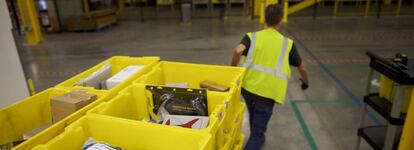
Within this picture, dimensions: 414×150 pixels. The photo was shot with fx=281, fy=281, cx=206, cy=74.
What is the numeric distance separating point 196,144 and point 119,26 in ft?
36.7

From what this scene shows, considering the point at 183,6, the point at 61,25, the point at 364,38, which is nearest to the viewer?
the point at 364,38

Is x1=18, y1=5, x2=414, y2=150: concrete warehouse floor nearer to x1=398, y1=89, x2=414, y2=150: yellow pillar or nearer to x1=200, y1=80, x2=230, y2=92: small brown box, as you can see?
x1=398, y1=89, x2=414, y2=150: yellow pillar

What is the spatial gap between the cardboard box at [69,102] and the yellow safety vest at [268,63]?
1.35m

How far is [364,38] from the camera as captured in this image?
336 inches

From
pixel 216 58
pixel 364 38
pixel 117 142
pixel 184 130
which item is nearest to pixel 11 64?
pixel 117 142

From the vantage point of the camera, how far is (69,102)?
69.1 inches

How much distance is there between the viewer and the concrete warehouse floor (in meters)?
3.66

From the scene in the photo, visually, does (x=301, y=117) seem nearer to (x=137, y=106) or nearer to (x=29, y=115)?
(x=137, y=106)

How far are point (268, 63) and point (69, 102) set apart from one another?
159 cm

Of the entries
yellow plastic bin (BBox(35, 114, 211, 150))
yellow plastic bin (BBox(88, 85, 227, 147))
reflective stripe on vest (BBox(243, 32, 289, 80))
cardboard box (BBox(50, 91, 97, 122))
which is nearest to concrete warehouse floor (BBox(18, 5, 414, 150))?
reflective stripe on vest (BBox(243, 32, 289, 80))

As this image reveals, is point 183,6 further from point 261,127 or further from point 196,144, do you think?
point 196,144

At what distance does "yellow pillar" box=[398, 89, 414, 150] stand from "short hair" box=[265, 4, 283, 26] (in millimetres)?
1155

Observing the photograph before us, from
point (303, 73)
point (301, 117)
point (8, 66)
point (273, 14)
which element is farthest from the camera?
point (301, 117)

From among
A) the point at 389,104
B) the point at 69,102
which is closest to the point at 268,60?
the point at 389,104
